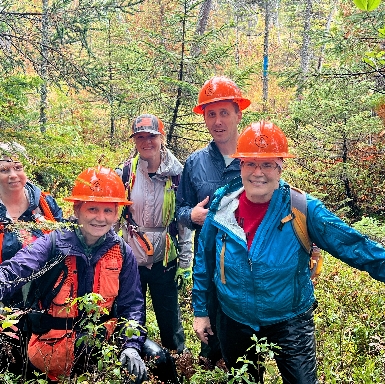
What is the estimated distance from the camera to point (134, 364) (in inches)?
116

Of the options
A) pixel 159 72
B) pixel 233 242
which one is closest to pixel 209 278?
pixel 233 242

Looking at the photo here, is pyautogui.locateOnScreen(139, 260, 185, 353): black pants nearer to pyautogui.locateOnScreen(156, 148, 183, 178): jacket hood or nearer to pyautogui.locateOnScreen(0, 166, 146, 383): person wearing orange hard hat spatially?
pyautogui.locateOnScreen(156, 148, 183, 178): jacket hood

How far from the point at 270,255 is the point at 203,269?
2.32 ft

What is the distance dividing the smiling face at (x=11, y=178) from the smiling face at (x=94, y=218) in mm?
944

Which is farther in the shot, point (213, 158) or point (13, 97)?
point (213, 158)

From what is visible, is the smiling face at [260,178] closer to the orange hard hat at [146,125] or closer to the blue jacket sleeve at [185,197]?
the blue jacket sleeve at [185,197]

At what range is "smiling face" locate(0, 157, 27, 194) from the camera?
3.93m

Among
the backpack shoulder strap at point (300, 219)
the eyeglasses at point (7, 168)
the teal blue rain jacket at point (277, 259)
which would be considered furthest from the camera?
the eyeglasses at point (7, 168)

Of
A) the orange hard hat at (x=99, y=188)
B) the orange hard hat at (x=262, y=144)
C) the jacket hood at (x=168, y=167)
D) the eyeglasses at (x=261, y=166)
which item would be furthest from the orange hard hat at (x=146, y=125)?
the eyeglasses at (x=261, y=166)

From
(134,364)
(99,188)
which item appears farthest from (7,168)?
(134,364)

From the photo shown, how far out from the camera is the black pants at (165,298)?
180 inches

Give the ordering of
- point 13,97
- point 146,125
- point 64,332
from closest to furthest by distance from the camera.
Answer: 1. point 13,97
2. point 64,332
3. point 146,125

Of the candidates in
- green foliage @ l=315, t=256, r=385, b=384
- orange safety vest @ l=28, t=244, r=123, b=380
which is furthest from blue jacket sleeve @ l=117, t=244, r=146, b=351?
green foliage @ l=315, t=256, r=385, b=384

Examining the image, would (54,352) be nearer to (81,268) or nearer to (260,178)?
(81,268)
